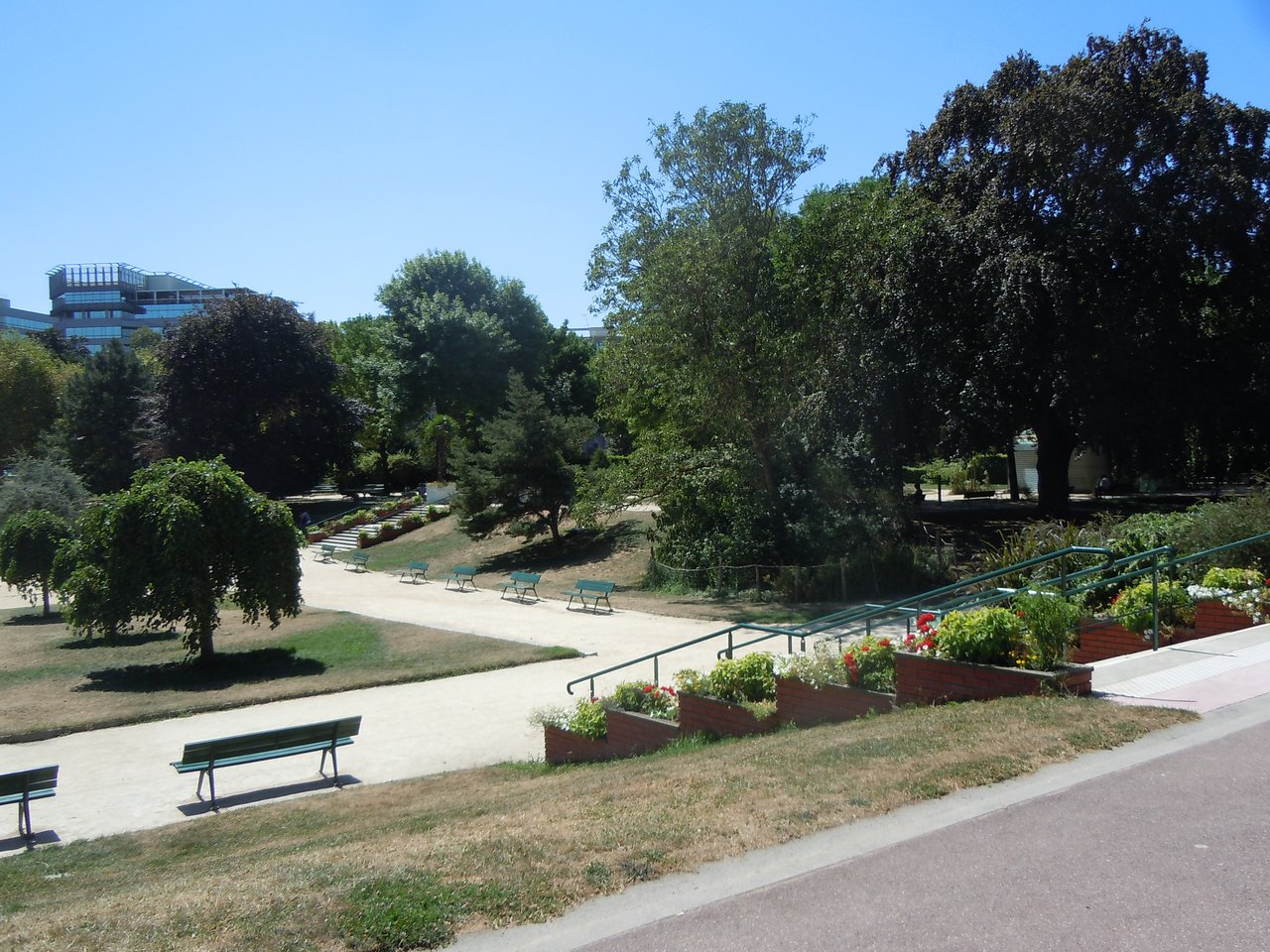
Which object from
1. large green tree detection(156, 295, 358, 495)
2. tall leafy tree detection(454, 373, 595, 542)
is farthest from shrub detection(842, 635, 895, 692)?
large green tree detection(156, 295, 358, 495)

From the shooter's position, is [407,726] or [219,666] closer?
[407,726]

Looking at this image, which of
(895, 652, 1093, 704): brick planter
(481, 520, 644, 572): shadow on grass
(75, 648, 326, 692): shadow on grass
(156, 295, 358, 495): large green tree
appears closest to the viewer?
(895, 652, 1093, 704): brick planter

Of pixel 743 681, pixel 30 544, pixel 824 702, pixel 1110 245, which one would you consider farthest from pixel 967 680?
pixel 30 544

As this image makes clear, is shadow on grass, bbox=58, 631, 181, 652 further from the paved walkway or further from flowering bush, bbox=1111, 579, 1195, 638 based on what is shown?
flowering bush, bbox=1111, 579, 1195, 638

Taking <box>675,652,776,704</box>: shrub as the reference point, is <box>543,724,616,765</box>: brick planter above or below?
below

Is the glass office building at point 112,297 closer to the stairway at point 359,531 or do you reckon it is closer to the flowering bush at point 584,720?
the stairway at point 359,531

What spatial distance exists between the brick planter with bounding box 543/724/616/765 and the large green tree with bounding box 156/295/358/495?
4455cm

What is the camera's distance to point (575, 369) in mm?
59281

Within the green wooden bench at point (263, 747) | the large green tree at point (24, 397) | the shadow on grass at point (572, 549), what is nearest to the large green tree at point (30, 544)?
the shadow on grass at point (572, 549)

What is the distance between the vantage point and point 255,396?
52.8 m

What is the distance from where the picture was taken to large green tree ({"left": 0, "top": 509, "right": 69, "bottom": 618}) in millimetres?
25906

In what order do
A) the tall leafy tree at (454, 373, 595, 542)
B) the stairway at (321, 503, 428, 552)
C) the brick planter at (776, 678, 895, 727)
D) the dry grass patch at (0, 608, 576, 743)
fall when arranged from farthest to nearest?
the stairway at (321, 503, 428, 552) < the tall leafy tree at (454, 373, 595, 542) < the dry grass patch at (0, 608, 576, 743) < the brick planter at (776, 678, 895, 727)

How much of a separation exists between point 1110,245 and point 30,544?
29.6 meters

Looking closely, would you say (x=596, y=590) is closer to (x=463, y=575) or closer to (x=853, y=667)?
(x=463, y=575)
